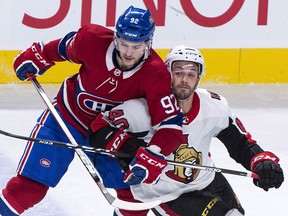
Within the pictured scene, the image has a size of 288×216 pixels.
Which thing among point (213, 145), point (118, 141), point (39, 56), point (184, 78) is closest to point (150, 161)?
point (118, 141)

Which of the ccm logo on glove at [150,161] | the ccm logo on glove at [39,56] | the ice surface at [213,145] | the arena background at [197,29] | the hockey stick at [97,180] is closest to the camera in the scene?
the ccm logo on glove at [150,161]

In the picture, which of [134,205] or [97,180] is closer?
[134,205]

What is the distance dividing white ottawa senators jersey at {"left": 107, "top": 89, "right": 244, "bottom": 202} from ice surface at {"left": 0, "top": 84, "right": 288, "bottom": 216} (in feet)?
2.22

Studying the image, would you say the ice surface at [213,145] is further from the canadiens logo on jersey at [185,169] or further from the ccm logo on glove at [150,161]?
the ccm logo on glove at [150,161]

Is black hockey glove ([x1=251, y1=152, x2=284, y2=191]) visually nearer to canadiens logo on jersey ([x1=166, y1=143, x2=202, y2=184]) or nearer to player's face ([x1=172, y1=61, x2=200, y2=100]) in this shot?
canadiens logo on jersey ([x1=166, y1=143, x2=202, y2=184])

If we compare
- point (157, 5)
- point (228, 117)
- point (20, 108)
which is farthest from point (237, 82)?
point (228, 117)

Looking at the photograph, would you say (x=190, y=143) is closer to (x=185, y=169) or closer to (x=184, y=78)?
(x=185, y=169)

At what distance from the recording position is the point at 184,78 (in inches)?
141

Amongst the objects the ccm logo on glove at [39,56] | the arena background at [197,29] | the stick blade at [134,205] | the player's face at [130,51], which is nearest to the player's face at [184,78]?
the player's face at [130,51]

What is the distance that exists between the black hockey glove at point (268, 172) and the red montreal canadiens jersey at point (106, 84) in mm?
295

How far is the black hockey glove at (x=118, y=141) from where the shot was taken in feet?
11.6

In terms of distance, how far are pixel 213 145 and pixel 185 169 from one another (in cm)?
155

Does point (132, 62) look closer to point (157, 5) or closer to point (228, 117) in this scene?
point (228, 117)

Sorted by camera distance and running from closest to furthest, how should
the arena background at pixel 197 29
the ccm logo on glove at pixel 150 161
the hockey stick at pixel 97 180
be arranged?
the ccm logo on glove at pixel 150 161 → the hockey stick at pixel 97 180 → the arena background at pixel 197 29
